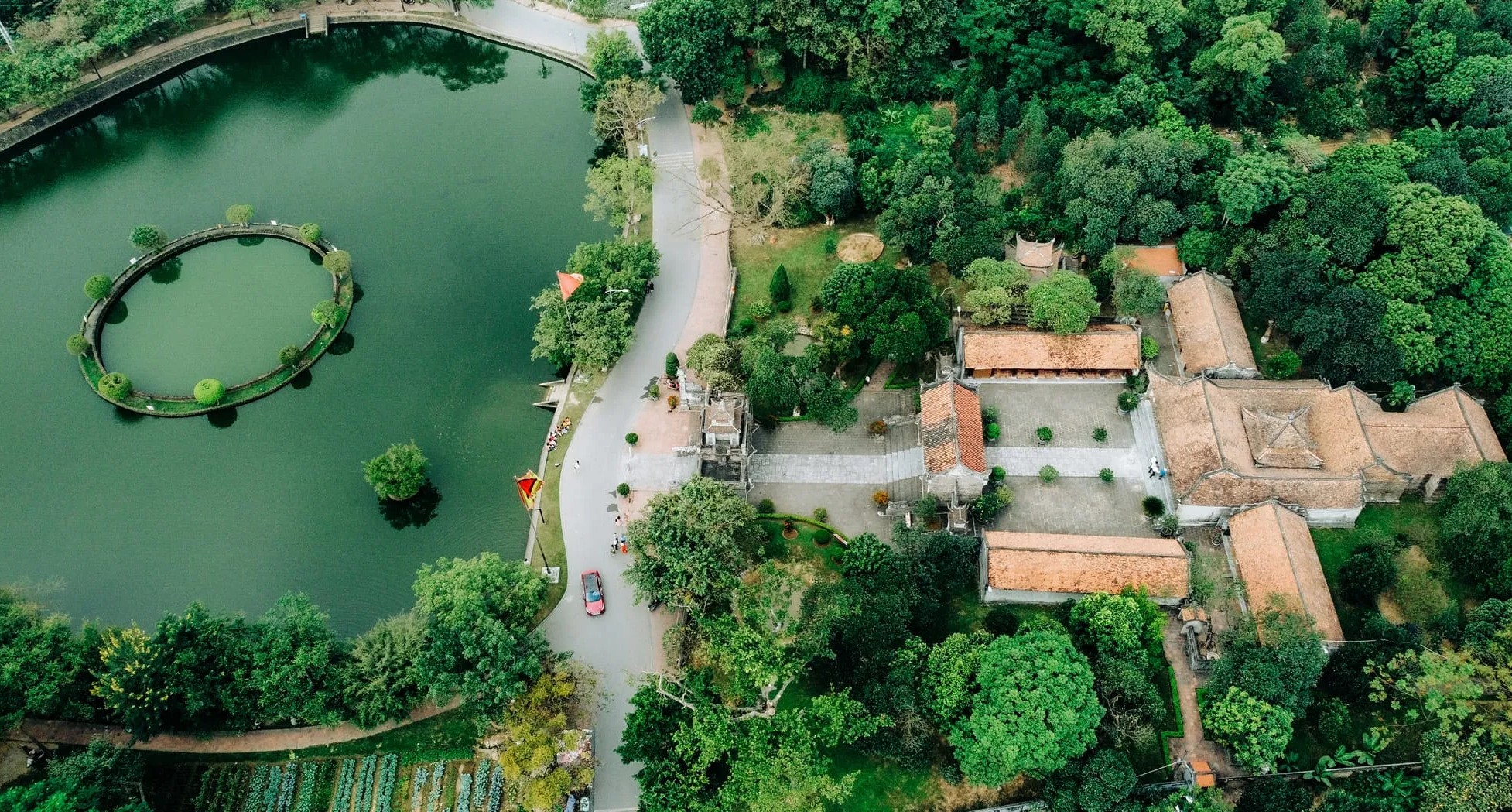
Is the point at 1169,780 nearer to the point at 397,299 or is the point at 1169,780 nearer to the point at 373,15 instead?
the point at 397,299

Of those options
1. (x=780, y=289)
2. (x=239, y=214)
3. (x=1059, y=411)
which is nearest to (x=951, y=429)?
(x=1059, y=411)

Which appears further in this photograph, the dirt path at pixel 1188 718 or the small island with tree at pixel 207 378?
the small island with tree at pixel 207 378

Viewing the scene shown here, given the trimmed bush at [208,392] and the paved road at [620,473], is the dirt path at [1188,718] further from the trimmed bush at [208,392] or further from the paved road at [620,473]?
the trimmed bush at [208,392]

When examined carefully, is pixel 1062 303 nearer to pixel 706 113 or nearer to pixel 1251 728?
pixel 1251 728

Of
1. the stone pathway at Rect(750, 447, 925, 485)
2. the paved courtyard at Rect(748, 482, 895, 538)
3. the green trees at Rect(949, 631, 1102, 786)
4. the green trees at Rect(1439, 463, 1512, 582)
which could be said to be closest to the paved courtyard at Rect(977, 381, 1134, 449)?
the stone pathway at Rect(750, 447, 925, 485)

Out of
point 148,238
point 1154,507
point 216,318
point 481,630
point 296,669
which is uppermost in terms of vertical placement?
point 148,238

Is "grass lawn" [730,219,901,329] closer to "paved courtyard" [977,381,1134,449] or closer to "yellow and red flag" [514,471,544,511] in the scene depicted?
"paved courtyard" [977,381,1134,449]

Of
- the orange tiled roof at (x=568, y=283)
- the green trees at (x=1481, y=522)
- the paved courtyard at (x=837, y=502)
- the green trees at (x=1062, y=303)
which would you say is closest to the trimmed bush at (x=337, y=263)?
the orange tiled roof at (x=568, y=283)
